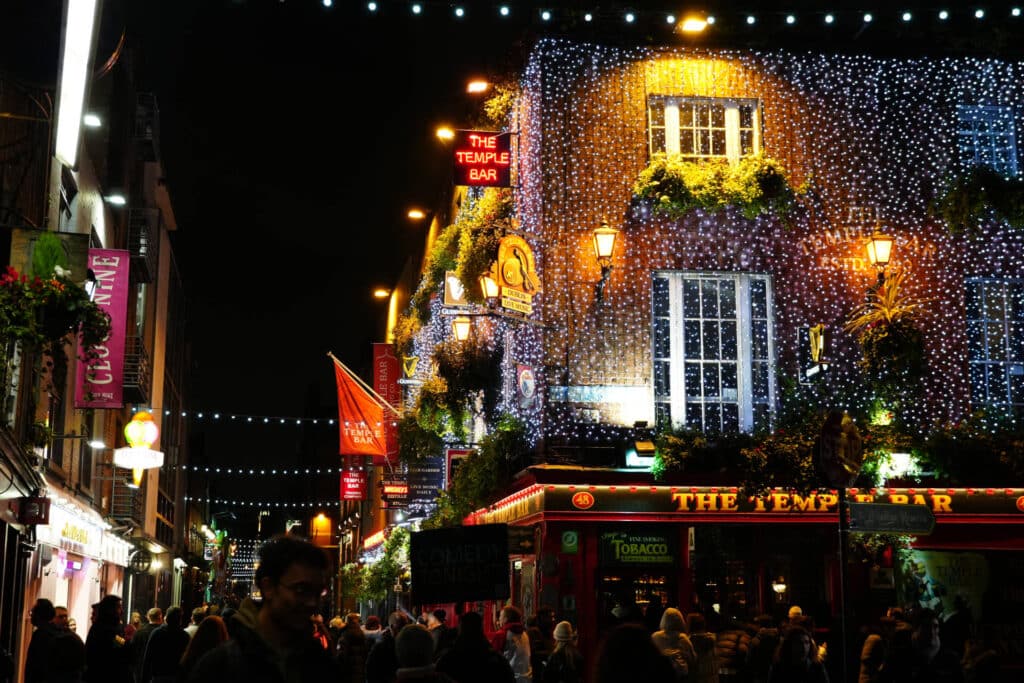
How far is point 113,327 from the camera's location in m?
19.5

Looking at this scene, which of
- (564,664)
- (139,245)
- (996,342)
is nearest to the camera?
(564,664)

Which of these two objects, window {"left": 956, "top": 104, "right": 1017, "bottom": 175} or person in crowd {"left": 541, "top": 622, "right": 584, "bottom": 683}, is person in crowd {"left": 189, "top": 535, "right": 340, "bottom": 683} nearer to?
person in crowd {"left": 541, "top": 622, "right": 584, "bottom": 683}

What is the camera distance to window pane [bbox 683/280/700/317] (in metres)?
21.0

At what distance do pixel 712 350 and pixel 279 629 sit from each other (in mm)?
17460

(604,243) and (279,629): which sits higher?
(604,243)

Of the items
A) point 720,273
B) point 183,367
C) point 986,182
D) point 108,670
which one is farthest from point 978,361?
point 183,367

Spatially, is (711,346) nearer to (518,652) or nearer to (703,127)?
(703,127)

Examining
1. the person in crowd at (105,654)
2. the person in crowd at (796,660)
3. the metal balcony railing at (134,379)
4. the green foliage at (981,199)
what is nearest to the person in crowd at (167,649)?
the person in crowd at (105,654)

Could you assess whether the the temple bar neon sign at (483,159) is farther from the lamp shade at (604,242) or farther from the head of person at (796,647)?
the head of person at (796,647)

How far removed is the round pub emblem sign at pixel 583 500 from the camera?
19.1 m

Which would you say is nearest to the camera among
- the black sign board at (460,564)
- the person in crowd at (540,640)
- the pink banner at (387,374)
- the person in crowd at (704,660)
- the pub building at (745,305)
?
the person in crowd at (704,660)

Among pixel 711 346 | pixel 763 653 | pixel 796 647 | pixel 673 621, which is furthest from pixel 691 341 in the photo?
pixel 796 647

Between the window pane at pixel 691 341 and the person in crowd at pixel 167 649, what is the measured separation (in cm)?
1150

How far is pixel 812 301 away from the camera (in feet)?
68.7
